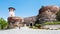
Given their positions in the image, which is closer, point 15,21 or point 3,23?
point 15,21

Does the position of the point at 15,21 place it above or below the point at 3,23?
above

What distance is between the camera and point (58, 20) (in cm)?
2527

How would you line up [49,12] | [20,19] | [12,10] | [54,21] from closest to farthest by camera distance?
[54,21] < [49,12] < [20,19] < [12,10]

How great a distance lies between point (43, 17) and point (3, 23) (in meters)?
9.06

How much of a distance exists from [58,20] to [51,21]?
57.7 inches

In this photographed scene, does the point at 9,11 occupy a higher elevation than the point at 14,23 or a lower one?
higher

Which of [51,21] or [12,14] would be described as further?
[12,14]

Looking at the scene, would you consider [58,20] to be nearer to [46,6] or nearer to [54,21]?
[54,21]

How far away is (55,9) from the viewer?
27.1 m

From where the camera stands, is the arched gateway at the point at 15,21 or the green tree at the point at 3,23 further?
the green tree at the point at 3,23

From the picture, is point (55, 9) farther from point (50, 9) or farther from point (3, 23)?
point (3, 23)

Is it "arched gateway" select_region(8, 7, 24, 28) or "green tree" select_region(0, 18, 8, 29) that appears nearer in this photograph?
"arched gateway" select_region(8, 7, 24, 28)

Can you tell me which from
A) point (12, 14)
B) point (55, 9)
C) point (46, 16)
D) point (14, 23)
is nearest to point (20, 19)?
point (14, 23)

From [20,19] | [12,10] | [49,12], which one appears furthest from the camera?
[12,10]
